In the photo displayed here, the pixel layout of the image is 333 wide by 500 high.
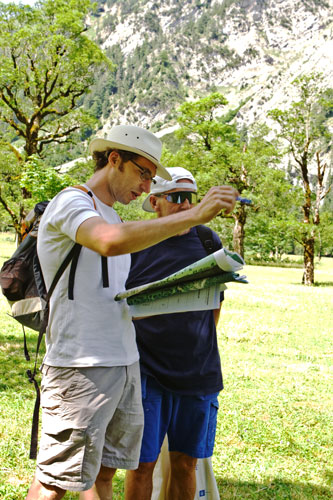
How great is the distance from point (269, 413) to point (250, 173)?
31.8 meters

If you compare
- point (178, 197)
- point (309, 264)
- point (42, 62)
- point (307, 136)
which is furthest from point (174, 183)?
point (307, 136)

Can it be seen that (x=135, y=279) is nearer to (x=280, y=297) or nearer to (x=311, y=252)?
(x=280, y=297)

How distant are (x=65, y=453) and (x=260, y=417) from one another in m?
4.43

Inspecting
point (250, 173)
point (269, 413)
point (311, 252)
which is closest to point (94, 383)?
point (269, 413)

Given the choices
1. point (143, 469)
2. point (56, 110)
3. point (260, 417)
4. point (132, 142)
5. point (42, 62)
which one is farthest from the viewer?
point (56, 110)

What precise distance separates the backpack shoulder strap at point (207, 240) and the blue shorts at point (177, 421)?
0.96 meters

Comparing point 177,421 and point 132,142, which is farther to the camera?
point 177,421

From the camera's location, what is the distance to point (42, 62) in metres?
22.3

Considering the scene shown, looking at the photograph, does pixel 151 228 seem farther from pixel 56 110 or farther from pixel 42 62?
pixel 56 110

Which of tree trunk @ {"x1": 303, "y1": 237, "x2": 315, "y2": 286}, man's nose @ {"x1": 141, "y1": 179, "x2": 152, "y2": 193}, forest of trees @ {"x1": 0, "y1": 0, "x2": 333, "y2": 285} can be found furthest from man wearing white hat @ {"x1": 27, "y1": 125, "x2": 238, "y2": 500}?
tree trunk @ {"x1": 303, "y1": 237, "x2": 315, "y2": 286}

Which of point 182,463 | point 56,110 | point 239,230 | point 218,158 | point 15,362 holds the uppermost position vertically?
point 218,158

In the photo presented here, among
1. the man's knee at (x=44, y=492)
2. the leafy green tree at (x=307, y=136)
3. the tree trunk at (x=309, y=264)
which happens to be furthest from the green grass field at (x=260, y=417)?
the leafy green tree at (x=307, y=136)

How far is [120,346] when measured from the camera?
237 cm

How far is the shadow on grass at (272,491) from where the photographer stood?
4.29 metres
